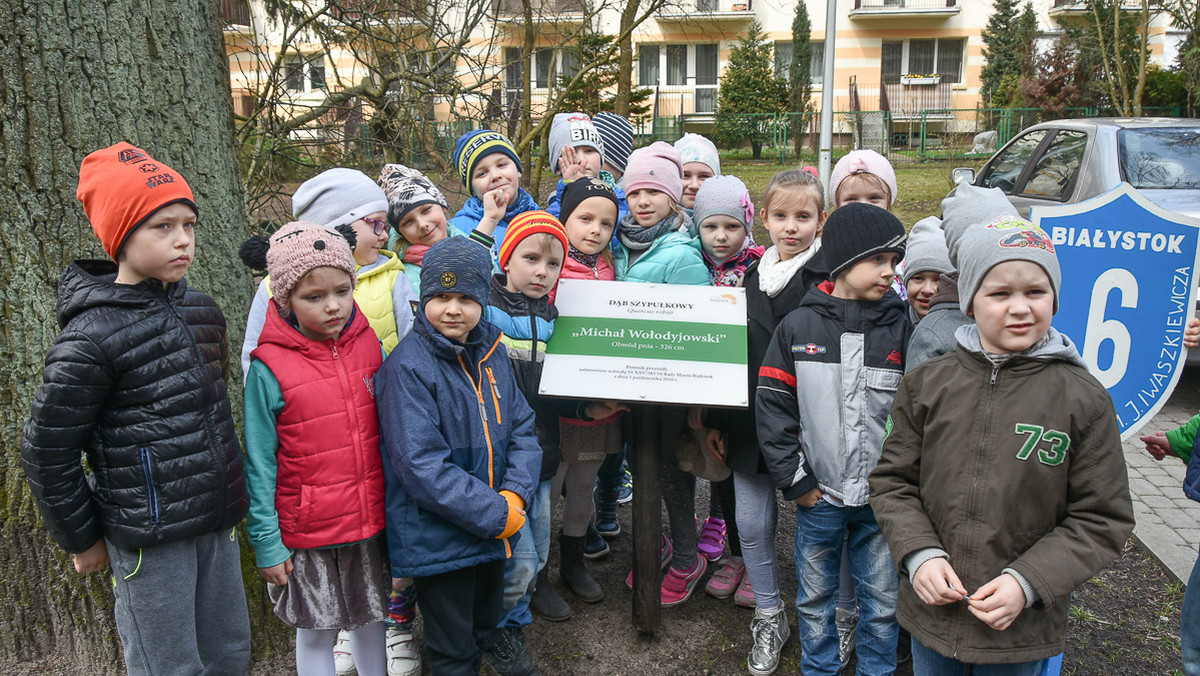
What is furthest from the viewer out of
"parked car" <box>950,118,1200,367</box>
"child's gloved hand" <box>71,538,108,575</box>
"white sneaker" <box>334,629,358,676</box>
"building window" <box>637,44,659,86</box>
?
"building window" <box>637,44,659,86</box>

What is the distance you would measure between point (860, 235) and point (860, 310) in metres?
0.26

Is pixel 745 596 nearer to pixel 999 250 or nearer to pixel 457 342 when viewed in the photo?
pixel 457 342

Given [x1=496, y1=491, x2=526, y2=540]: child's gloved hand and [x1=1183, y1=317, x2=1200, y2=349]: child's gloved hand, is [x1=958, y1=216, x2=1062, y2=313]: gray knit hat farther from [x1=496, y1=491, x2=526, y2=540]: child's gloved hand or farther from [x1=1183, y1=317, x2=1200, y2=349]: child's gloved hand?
[x1=496, y1=491, x2=526, y2=540]: child's gloved hand

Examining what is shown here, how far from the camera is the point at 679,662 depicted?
320cm

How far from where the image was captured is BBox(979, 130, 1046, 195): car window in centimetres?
775

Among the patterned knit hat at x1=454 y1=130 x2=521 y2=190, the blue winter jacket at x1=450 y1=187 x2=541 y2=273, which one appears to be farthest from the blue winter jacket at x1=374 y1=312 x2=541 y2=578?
the patterned knit hat at x1=454 y1=130 x2=521 y2=190

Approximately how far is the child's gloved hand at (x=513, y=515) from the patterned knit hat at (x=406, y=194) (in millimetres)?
1359

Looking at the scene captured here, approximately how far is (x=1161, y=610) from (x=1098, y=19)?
16.8 metres

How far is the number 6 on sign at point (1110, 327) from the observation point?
2879mm

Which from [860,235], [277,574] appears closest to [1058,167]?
[860,235]

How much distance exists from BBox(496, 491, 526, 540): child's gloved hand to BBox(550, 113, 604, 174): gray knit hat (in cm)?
202

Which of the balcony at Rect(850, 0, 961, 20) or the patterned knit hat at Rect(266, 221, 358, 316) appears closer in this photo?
the patterned knit hat at Rect(266, 221, 358, 316)

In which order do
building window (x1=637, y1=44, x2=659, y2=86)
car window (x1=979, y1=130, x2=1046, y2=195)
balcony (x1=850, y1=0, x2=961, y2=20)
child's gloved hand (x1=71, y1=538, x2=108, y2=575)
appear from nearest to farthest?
1. child's gloved hand (x1=71, y1=538, x2=108, y2=575)
2. car window (x1=979, y1=130, x2=1046, y2=195)
3. balcony (x1=850, y1=0, x2=961, y2=20)
4. building window (x1=637, y1=44, x2=659, y2=86)

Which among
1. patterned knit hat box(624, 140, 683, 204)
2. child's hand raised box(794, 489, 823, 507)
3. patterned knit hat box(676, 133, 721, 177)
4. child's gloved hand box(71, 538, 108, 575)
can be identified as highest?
patterned knit hat box(676, 133, 721, 177)
